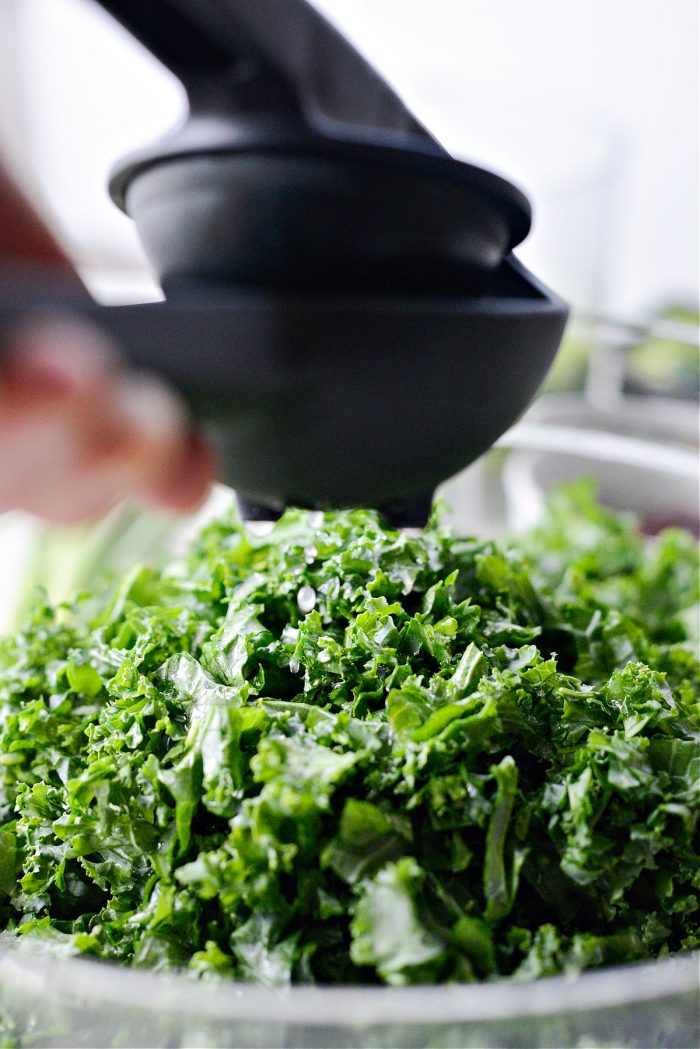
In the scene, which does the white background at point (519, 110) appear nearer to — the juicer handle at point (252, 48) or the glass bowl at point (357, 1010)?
the juicer handle at point (252, 48)

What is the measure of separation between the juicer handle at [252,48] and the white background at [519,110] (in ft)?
0.10

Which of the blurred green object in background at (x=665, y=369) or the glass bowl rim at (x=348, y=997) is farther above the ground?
the glass bowl rim at (x=348, y=997)

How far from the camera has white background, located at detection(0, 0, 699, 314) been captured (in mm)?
1484

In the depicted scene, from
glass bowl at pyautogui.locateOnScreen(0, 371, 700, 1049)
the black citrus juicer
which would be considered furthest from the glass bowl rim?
the black citrus juicer

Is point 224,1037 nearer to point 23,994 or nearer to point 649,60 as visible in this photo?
point 23,994

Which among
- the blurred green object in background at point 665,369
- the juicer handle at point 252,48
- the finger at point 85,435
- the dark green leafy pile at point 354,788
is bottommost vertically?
the blurred green object in background at point 665,369

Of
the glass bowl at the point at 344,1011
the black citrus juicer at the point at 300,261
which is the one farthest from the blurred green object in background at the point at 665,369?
the glass bowl at the point at 344,1011

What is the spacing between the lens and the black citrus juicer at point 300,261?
0.58 metres

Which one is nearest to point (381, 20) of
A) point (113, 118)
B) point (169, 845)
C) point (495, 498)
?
point (113, 118)

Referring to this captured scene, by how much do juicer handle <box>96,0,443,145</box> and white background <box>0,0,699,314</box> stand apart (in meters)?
0.03

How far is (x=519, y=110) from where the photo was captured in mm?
2293

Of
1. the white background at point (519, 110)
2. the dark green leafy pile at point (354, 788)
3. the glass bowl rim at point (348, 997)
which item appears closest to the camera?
the glass bowl rim at point (348, 997)

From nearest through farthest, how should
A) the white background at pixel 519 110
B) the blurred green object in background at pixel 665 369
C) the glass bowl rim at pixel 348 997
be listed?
the glass bowl rim at pixel 348 997, the white background at pixel 519 110, the blurred green object in background at pixel 665 369

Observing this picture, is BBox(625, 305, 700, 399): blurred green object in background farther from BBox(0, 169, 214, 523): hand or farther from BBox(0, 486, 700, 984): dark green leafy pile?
BBox(0, 169, 214, 523): hand
